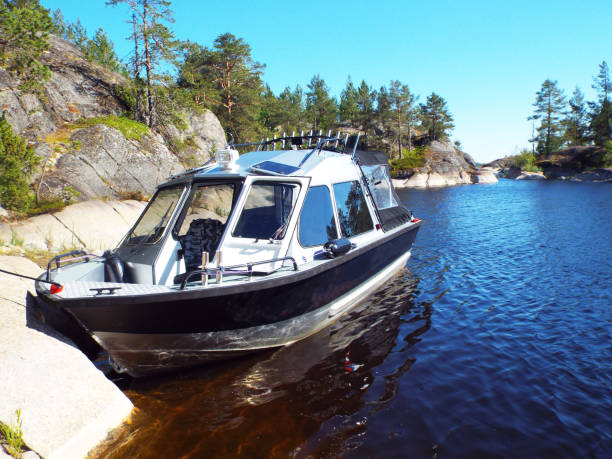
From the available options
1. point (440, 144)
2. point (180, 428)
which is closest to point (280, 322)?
point (180, 428)

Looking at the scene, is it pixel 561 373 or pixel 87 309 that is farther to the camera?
pixel 561 373

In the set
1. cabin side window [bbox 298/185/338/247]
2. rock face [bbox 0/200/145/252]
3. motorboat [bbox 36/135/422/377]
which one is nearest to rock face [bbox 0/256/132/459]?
motorboat [bbox 36/135/422/377]

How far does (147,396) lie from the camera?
5699mm

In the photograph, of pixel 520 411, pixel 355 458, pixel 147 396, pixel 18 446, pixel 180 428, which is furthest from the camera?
pixel 147 396

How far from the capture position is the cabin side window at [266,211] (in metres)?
6.57

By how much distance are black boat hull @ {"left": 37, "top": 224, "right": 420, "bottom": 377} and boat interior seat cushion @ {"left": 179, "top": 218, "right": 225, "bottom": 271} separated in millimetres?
1610

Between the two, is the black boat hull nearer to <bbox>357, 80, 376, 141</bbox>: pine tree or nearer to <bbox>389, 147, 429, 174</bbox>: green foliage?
<bbox>389, 147, 429, 174</bbox>: green foliage

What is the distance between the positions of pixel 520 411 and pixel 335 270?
139 inches

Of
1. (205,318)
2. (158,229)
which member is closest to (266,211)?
(158,229)

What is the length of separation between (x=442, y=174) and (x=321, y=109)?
32.4 metres

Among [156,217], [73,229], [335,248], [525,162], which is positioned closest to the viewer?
[335,248]

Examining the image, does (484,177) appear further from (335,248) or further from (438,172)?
(335,248)

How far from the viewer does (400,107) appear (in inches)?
2987

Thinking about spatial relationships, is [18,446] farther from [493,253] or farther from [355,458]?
[493,253]
